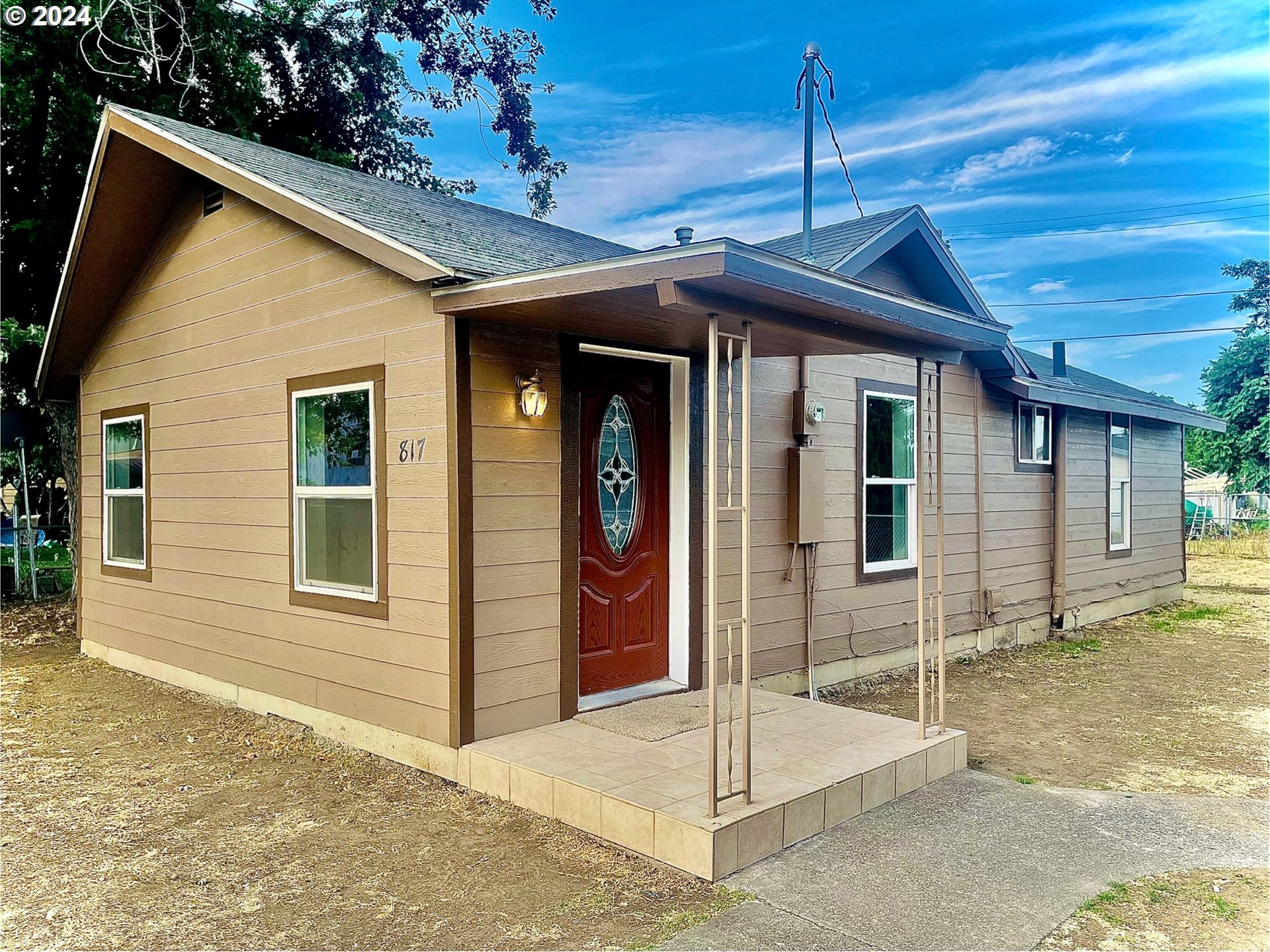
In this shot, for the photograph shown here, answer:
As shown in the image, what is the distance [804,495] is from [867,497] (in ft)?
3.76

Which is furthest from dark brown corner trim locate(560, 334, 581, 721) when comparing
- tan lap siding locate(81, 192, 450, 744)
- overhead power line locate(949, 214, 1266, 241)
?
overhead power line locate(949, 214, 1266, 241)

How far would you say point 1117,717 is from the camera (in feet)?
20.9

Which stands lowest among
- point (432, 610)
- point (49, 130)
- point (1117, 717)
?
point (1117, 717)

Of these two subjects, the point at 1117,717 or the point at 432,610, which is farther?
the point at 1117,717

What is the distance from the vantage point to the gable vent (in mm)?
6332

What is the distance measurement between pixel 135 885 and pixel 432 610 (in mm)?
1723

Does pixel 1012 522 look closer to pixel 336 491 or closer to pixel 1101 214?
pixel 336 491

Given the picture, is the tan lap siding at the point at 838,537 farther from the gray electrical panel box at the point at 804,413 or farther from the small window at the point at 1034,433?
the small window at the point at 1034,433

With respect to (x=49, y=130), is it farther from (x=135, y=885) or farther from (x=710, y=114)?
(x=710, y=114)

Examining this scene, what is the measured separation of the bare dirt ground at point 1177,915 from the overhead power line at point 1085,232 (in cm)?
3273

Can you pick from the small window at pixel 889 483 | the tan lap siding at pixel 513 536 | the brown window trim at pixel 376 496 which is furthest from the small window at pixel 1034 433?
the brown window trim at pixel 376 496

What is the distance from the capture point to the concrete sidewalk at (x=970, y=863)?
10.1 ft

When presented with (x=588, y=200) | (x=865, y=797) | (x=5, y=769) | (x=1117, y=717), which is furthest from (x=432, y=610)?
(x=588, y=200)

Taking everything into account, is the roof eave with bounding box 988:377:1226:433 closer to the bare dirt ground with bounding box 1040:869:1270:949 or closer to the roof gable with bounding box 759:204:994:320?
the roof gable with bounding box 759:204:994:320
